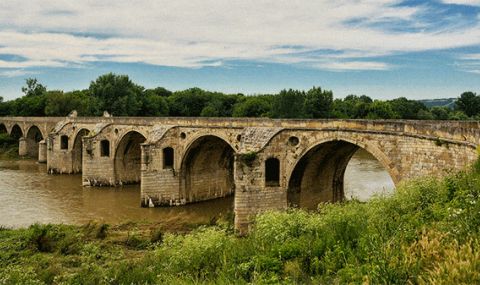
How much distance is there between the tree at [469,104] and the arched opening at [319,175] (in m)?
48.0

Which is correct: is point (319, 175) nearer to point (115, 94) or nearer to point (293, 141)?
point (293, 141)

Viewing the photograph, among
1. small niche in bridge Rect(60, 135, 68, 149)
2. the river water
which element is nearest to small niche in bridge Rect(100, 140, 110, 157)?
the river water

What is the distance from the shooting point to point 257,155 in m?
20.3

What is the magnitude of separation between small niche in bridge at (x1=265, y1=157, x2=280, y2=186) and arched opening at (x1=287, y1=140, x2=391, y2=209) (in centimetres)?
71

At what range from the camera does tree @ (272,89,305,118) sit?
52.4 metres

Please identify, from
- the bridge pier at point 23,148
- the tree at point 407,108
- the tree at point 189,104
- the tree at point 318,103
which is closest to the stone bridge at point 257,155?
the bridge pier at point 23,148

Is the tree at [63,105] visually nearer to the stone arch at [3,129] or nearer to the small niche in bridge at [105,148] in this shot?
the stone arch at [3,129]

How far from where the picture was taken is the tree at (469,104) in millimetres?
63438

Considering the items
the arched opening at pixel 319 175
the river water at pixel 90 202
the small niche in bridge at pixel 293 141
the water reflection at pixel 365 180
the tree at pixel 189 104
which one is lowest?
the river water at pixel 90 202

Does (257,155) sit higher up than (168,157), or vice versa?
(257,155)

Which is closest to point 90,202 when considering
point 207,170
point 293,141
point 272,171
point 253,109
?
point 207,170

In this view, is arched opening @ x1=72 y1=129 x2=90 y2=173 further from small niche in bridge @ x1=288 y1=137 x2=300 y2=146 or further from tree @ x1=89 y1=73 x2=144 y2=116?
small niche in bridge @ x1=288 y1=137 x2=300 y2=146

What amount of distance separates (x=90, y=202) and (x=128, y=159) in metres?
6.39

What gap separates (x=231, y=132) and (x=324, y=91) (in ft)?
101
